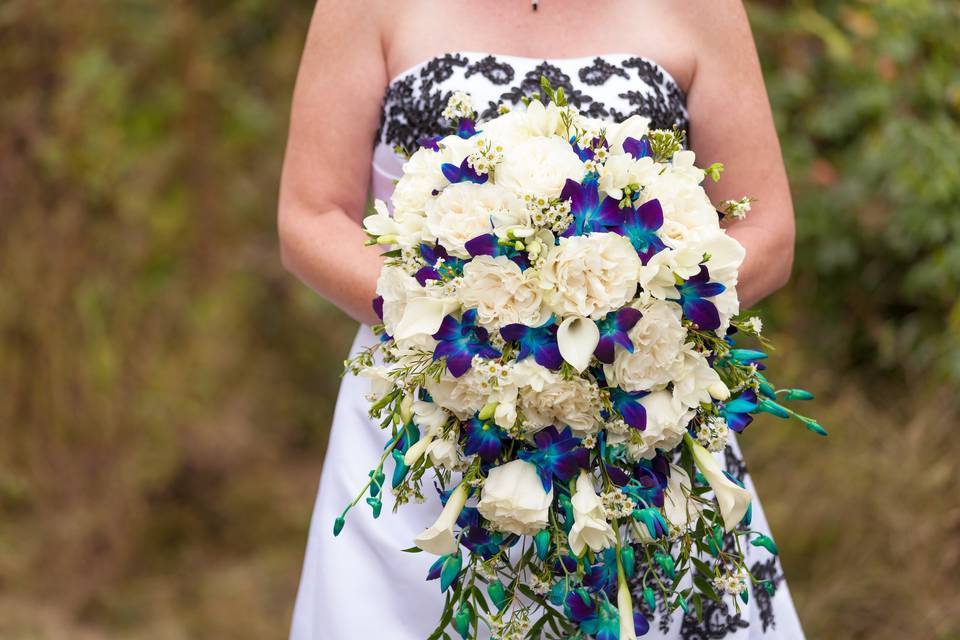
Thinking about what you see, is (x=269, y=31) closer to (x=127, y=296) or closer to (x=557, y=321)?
(x=127, y=296)

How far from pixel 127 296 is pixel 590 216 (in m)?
3.76

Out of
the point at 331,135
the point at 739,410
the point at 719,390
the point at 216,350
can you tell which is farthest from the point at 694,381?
the point at 216,350

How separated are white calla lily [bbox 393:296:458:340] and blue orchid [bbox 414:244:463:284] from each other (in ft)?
0.12

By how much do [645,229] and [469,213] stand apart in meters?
0.26

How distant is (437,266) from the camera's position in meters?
1.59

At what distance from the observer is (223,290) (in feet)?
20.8

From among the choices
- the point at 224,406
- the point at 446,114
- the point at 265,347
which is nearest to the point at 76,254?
the point at 224,406

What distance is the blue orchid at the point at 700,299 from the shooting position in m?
1.57

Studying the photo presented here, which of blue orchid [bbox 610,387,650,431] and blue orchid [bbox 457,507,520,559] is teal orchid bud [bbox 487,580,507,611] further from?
blue orchid [bbox 610,387,650,431]

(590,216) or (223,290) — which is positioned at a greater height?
(590,216)

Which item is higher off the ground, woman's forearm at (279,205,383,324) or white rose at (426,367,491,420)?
white rose at (426,367,491,420)

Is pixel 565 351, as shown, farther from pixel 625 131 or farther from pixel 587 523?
pixel 625 131

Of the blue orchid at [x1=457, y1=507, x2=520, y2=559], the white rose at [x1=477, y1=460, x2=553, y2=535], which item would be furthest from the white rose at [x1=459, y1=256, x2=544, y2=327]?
the blue orchid at [x1=457, y1=507, x2=520, y2=559]

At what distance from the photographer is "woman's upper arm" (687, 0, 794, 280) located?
225 centimetres
